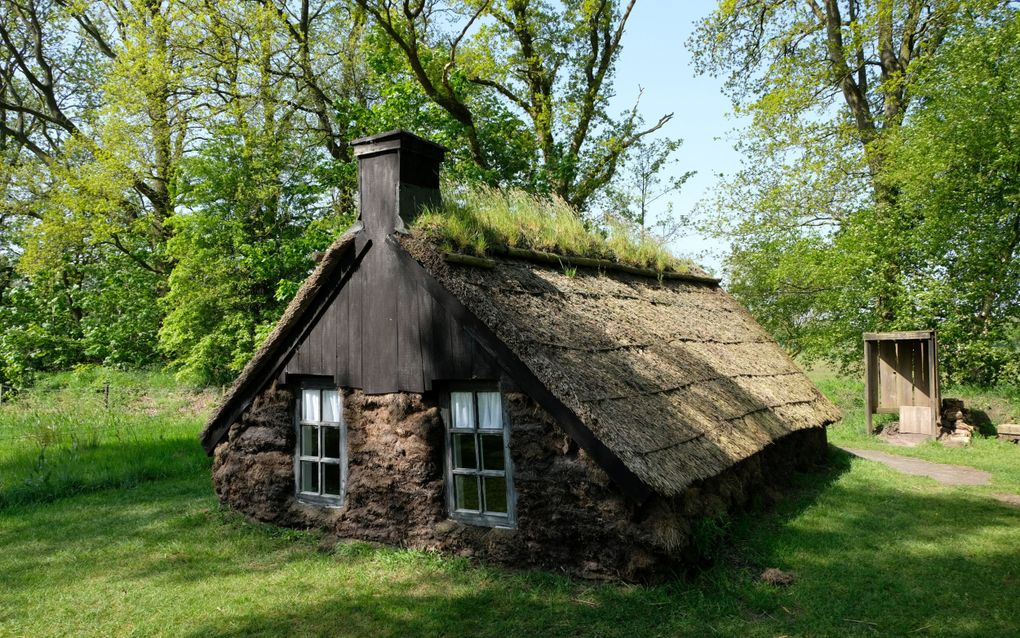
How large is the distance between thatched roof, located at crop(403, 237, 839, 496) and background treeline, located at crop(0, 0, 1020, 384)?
5.79 m

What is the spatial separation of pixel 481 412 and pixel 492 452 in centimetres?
39

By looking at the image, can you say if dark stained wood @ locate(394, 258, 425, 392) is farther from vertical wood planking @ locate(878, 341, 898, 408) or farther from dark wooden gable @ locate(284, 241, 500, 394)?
vertical wood planking @ locate(878, 341, 898, 408)

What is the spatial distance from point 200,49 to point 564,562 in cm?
1799

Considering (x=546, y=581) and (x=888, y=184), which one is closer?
(x=546, y=581)

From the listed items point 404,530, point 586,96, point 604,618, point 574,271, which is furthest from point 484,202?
point 586,96

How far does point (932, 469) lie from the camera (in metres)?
11.0

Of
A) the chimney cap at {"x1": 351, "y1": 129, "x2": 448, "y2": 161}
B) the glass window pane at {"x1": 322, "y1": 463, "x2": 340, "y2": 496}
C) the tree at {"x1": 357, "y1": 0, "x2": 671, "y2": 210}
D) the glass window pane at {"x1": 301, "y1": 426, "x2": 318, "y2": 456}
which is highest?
the tree at {"x1": 357, "y1": 0, "x2": 671, "y2": 210}

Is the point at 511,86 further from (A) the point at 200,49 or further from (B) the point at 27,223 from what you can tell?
(B) the point at 27,223

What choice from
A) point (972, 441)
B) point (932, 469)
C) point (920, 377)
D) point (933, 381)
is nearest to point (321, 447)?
point (932, 469)

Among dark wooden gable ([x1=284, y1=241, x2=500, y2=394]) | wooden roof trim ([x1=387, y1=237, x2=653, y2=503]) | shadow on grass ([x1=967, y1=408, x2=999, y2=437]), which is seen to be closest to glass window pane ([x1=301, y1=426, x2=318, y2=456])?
dark wooden gable ([x1=284, y1=241, x2=500, y2=394])

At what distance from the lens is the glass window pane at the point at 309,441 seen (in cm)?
795

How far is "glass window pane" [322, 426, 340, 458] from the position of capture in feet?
25.6

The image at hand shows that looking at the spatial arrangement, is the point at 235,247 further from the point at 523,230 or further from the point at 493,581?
the point at 493,581

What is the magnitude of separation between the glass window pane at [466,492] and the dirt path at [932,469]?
7.06m
